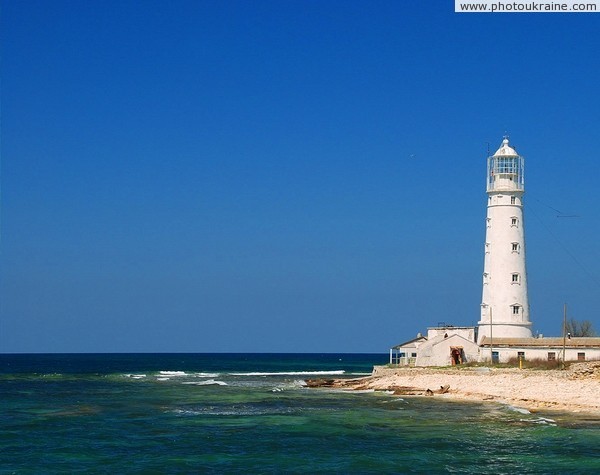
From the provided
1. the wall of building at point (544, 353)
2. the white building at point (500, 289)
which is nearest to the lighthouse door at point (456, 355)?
the white building at point (500, 289)

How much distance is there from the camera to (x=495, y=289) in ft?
188

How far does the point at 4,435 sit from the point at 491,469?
19.6 metres

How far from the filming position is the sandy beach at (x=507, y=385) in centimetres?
4116

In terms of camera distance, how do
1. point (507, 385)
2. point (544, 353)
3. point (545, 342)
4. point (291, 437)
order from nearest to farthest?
point (291, 437) < point (507, 385) < point (544, 353) < point (545, 342)

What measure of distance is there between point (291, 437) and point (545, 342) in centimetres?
2708

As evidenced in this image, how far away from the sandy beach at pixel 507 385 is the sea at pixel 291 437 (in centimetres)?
189

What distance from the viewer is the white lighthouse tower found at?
56.8 metres

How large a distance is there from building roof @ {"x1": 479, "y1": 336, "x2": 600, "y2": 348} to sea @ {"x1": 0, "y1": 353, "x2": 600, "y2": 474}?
32.0 feet

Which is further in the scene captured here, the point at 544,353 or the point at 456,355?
the point at 456,355

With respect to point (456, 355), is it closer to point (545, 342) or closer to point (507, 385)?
point (545, 342)

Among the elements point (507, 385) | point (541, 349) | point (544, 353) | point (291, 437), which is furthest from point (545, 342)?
point (291, 437)

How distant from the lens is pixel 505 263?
5697 cm

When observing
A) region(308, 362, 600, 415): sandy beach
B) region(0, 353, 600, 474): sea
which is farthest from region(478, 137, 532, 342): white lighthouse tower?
region(0, 353, 600, 474): sea

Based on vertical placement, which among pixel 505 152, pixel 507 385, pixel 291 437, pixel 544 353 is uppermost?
pixel 505 152
